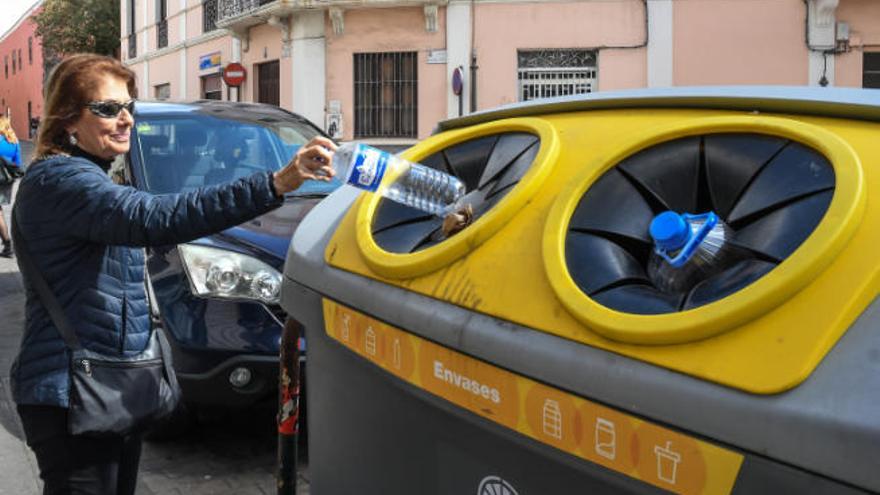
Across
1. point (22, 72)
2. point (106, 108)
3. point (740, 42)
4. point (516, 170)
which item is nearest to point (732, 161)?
point (516, 170)

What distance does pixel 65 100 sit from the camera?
84.8 inches

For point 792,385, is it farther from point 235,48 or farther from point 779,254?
point 235,48

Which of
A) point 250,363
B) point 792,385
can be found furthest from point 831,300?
point 250,363

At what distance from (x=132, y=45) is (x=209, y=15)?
7.24 metres

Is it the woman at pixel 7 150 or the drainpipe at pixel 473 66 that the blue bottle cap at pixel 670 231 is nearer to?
the woman at pixel 7 150

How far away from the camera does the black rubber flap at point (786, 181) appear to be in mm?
1255

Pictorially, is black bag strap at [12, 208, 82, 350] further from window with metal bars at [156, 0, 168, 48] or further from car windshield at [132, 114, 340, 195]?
window with metal bars at [156, 0, 168, 48]

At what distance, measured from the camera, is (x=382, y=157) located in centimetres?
184

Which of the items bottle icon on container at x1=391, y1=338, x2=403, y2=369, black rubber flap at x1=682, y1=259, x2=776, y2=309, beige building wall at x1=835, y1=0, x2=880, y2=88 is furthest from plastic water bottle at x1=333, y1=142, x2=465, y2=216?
beige building wall at x1=835, y1=0, x2=880, y2=88

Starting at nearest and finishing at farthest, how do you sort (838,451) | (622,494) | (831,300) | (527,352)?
(838,451)
(831,300)
(622,494)
(527,352)

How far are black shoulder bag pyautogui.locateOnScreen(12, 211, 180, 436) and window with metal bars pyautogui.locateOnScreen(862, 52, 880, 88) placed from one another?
14743 mm

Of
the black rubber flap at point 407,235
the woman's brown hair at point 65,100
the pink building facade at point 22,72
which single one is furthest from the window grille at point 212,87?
the pink building facade at point 22,72

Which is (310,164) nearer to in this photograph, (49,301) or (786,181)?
(49,301)

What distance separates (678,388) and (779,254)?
273mm
